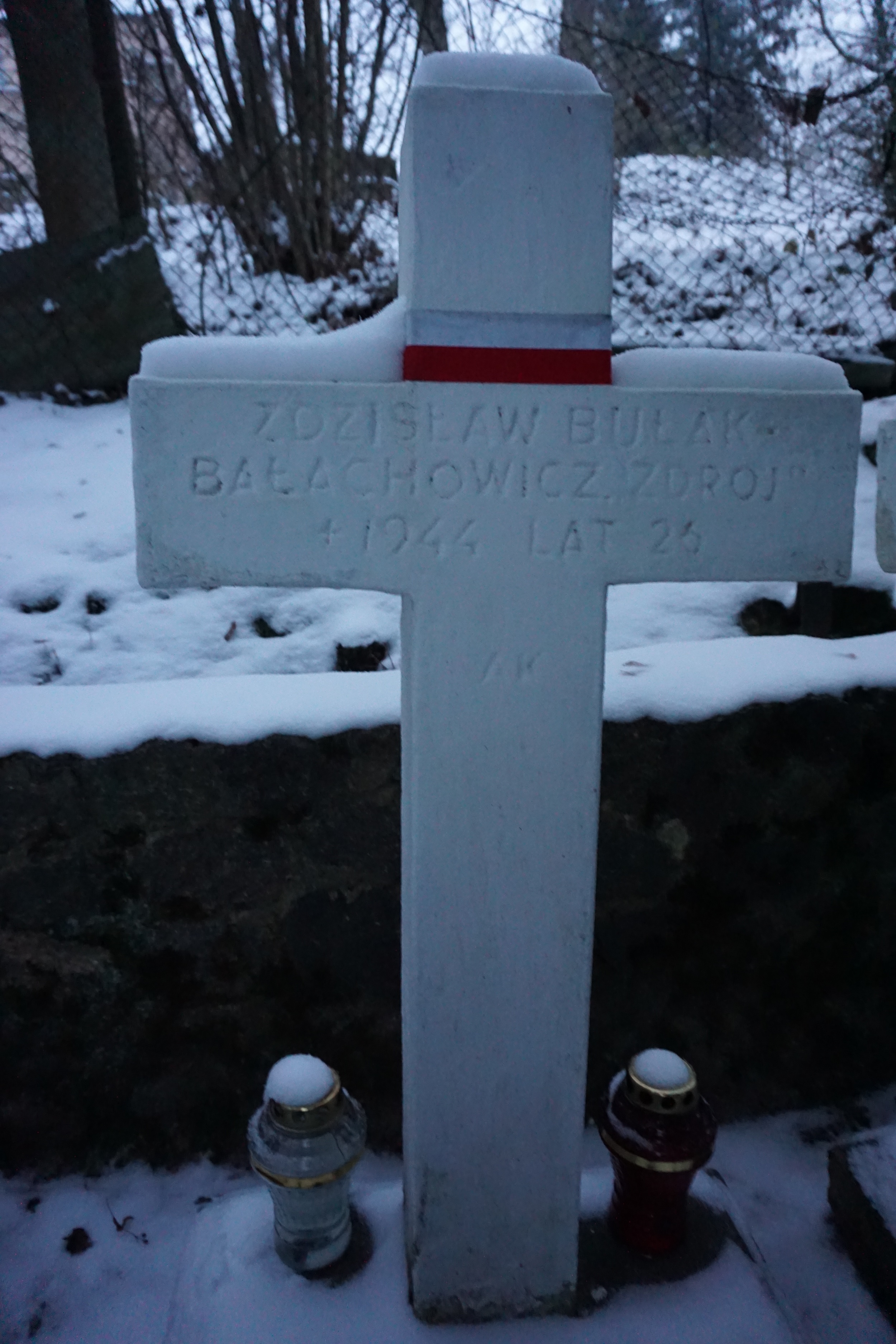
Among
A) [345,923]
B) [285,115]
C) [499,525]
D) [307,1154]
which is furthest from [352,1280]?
[285,115]

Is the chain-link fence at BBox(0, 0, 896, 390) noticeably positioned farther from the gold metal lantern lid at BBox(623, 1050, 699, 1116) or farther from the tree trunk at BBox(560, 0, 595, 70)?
the gold metal lantern lid at BBox(623, 1050, 699, 1116)

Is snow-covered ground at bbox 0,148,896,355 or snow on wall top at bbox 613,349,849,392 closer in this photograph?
snow on wall top at bbox 613,349,849,392

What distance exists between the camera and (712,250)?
5.63 meters

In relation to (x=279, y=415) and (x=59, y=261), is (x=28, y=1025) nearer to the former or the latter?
(x=279, y=415)

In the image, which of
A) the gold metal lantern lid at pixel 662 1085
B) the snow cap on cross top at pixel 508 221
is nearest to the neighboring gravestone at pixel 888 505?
the snow cap on cross top at pixel 508 221

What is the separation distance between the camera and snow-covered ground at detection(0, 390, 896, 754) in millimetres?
1939

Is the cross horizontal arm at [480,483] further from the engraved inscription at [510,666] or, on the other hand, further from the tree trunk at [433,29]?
the tree trunk at [433,29]

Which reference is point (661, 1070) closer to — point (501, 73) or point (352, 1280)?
point (352, 1280)

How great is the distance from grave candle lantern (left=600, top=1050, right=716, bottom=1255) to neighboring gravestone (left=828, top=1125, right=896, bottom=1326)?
45 centimetres

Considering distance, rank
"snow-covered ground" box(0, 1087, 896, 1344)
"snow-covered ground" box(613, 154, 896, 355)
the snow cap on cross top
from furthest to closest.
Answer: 1. "snow-covered ground" box(613, 154, 896, 355)
2. "snow-covered ground" box(0, 1087, 896, 1344)
3. the snow cap on cross top

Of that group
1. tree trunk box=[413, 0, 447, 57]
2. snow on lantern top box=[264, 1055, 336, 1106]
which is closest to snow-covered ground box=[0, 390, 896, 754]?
snow on lantern top box=[264, 1055, 336, 1106]

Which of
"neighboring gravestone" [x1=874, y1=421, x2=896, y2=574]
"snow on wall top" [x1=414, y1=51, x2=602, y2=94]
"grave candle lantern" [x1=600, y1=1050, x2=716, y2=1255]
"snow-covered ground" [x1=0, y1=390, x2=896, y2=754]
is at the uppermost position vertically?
"snow on wall top" [x1=414, y1=51, x2=602, y2=94]

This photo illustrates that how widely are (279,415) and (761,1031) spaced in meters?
1.96

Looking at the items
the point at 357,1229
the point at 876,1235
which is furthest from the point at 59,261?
the point at 876,1235
